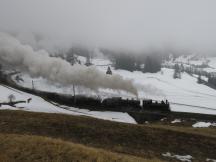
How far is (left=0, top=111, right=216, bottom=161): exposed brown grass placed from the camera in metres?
22.7

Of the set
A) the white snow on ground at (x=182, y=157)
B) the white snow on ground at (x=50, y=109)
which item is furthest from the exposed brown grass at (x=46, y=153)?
the white snow on ground at (x=50, y=109)

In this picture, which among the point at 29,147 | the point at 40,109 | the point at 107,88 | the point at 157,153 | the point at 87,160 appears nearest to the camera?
the point at 87,160

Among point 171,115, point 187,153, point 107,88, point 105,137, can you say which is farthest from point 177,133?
point 107,88

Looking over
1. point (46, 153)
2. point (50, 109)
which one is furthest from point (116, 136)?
point (50, 109)

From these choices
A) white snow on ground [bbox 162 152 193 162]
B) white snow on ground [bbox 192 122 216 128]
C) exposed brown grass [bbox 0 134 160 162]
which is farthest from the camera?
white snow on ground [bbox 192 122 216 128]

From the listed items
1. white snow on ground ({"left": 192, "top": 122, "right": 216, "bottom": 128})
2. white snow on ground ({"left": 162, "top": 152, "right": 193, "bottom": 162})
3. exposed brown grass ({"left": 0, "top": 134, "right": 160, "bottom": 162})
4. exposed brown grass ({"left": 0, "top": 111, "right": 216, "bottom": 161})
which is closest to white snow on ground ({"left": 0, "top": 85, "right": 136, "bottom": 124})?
white snow on ground ({"left": 192, "top": 122, "right": 216, "bottom": 128})

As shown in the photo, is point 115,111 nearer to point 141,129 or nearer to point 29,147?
point 141,129

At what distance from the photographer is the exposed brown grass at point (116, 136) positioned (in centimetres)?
2270

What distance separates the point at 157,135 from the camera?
2698cm

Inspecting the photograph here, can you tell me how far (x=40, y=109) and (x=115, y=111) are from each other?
17.9 meters

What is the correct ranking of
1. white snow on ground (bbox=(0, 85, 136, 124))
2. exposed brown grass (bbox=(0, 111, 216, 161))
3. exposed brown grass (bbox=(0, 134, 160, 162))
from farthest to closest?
1. white snow on ground (bbox=(0, 85, 136, 124))
2. exposed brown grass (bbox=(0, 111, 216, 161))
3. exposed brown grass (bbox=(0, 134, 160, 162))

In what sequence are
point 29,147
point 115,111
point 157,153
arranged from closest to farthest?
point 29,147 → point 157,153 → point 115,111

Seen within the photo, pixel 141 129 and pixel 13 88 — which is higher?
pixel 13 88

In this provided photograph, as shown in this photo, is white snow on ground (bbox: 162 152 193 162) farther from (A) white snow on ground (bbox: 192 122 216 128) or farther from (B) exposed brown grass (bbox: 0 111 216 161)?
(A) white snow on ground (bbox: 192 122 216 128)
